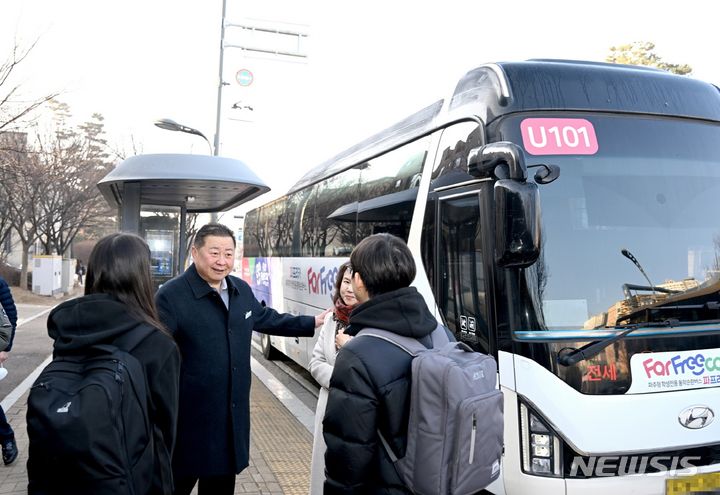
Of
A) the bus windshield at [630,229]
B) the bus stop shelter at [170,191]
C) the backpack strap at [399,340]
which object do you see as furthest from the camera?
the bus stop shelter at [170,191]

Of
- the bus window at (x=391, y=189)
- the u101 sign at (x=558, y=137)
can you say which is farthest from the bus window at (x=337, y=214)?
the u101 sign at (x=558, y=137)

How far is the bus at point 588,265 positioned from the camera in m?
3.53

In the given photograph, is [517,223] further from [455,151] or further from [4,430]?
[4,430]

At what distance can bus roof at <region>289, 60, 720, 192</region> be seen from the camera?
415 centimetres

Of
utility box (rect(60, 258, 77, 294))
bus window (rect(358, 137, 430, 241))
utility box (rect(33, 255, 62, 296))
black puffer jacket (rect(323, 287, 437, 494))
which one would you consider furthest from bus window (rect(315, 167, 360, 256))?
utility box (rect(60, 258, 77, 294))

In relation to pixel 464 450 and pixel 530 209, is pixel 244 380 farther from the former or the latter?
pixel 530 209

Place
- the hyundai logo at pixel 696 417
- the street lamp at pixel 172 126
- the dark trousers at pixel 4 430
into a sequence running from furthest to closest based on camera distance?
1. the street lamp at pixel 172 126
2. the dark trousers at pixel 4 430
3. the hyundai logo at pixel 696 417

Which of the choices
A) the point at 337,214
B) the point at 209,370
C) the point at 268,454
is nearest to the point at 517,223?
the point at 209,370

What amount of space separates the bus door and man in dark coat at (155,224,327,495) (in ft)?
5.13

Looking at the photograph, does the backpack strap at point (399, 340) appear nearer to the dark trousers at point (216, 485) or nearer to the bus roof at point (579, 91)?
the dark trousers at point (216, 485)

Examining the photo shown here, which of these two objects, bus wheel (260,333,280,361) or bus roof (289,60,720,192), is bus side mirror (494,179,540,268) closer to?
bus roof (289,60,720,192)

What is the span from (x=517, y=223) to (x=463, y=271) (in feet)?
3.21

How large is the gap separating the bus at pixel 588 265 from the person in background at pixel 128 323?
6.40 ft

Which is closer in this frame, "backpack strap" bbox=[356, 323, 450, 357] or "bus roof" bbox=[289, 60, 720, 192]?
"backpack strap" bbox=[356, 323, 450, 357]
